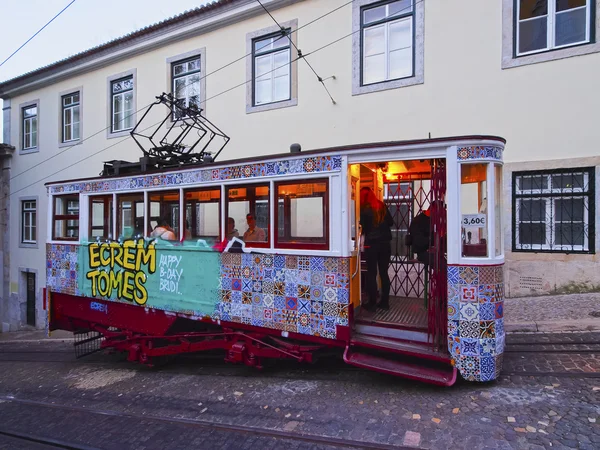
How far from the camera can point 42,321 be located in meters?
16.1

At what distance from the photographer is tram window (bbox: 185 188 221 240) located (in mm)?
5655

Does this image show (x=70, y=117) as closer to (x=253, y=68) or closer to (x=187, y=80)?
(x=187, y=80)

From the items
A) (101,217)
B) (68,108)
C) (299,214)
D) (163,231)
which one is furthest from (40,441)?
(68,108)

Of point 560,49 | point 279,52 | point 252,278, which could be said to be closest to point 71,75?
point 279,52

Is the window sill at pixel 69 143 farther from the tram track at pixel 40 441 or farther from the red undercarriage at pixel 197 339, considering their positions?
the tram track at pixel 40 441

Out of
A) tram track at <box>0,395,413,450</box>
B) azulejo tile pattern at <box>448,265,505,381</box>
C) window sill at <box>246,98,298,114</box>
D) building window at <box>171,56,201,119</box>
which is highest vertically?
building window at <box>171,56,201,119</box>

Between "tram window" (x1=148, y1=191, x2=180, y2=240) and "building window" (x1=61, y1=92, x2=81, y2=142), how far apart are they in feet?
36.0

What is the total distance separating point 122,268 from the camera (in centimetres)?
662

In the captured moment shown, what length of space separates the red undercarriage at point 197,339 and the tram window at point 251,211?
1217 millimetres

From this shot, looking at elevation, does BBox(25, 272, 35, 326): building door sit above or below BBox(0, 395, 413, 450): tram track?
below

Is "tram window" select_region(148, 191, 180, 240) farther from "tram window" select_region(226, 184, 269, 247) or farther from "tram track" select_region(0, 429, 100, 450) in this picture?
"tram track" select_region(0, 429, 100, 450)

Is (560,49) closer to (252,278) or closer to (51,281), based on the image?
(252,278)

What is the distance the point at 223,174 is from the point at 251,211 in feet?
2.19

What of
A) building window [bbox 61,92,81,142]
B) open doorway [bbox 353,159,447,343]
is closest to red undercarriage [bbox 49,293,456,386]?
open doorway [bbox 353,159,447,343]
